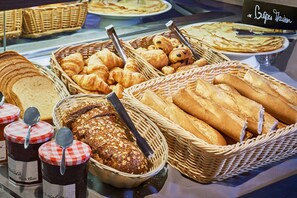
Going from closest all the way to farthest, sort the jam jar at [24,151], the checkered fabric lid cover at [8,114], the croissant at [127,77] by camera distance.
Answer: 1. the jam jar at [24,151]
2. the checkered fabric lid cover at [8,114]
3. the croissant at [127,77]

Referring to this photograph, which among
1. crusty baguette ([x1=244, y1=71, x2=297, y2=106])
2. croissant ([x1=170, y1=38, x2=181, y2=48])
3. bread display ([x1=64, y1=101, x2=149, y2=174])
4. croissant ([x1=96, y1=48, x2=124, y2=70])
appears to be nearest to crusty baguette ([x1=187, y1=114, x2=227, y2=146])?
Answer: bread display ([x1=64, y1=101, x2=149, y2=174])

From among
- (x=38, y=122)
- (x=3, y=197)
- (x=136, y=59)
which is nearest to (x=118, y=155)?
(x=38, y=122)

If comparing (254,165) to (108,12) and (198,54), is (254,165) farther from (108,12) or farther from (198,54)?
(108,12)

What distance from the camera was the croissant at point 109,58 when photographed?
2.34 meters

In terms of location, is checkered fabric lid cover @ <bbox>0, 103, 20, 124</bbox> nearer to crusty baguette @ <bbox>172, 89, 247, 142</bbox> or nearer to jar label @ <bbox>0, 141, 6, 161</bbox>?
jar label @ <bbox>0, 141, 6, 161</bbox>

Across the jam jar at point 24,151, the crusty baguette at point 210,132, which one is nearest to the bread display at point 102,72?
the crusty baguette at point 210,132

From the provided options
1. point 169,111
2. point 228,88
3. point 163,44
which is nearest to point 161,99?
point 169,111

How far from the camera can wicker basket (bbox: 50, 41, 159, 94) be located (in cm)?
213

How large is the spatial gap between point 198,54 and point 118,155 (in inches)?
43.3

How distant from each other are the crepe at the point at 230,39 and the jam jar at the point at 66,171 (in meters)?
1.36

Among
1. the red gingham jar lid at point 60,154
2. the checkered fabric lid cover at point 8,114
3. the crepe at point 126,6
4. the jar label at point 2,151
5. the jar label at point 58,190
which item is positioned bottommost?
the jar label at point 2,151

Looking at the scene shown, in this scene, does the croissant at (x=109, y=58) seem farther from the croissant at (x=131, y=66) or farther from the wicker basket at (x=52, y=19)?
the wicker basket at (x=52, y=19)

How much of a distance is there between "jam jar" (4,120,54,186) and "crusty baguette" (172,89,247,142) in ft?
1.89

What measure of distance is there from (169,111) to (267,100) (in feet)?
1.36
